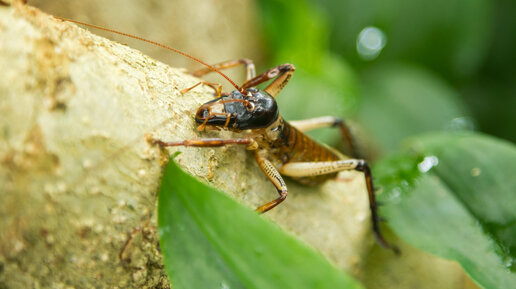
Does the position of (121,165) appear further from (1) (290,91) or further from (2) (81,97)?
(1) (290,91)

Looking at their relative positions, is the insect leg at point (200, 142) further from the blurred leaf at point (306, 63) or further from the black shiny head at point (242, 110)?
the blurred leaf at point (306, 63)

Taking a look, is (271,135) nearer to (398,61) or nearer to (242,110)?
(242,110)

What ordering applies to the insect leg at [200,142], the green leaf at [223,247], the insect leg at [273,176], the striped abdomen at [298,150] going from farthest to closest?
the striped abdomen at [298,150]
the insect leg at [273,176]
the insect leg at [200,142]
the green leaf at [223,247]

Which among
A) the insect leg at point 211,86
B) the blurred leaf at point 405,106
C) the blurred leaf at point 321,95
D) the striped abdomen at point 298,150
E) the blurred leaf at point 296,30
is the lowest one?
the blurred leaf at point 405,106

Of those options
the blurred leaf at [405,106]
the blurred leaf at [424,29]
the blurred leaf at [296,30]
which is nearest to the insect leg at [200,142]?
the blurred leaf at [296,30]

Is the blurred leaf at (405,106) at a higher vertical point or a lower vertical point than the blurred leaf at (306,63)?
lower

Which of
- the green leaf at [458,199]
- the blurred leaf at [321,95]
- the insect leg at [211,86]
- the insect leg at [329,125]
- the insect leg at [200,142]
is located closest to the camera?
the insect leg at [200,142]

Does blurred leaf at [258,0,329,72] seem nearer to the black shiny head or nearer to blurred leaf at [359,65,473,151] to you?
blurred leaf at [359,65,473,151]

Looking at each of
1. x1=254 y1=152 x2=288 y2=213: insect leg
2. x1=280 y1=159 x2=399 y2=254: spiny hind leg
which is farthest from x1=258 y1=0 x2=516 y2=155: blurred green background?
x1=254 y1=152 x2=288 y2=213: insect leg
